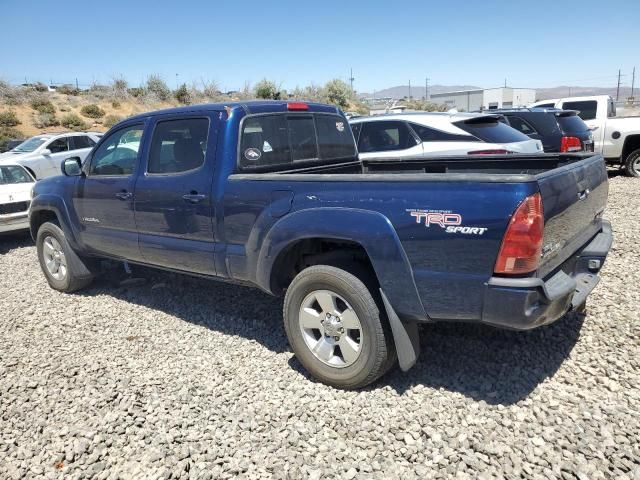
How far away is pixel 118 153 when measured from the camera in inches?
192

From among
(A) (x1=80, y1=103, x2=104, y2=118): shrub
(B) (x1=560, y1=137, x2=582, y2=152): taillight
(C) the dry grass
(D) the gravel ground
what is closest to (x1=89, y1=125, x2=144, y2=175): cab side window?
(D) the gravel ground

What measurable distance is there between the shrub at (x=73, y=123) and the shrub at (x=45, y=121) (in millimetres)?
467

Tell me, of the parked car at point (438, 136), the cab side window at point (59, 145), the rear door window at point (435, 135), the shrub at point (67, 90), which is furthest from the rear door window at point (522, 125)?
the shrub at point (67, 90)

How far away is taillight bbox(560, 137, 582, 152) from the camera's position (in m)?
9.78

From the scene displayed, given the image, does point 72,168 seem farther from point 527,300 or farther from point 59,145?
point 59,145

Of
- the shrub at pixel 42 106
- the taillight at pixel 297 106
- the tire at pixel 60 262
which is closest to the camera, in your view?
the taillight at pixel 297 106

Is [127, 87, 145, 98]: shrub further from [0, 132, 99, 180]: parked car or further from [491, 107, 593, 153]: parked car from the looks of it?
[491, 107, 593, 153]: parked car

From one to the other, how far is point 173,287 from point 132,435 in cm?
281

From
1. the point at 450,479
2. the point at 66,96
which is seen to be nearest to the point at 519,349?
the point at 450,479

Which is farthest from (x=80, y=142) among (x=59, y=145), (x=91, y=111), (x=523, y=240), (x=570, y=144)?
(x=91, y=111)

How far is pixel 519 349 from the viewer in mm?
3691

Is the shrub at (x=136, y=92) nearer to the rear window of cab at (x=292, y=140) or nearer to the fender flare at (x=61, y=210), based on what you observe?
the fender flare at (x=61, y=210)

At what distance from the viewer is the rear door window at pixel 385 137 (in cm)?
717

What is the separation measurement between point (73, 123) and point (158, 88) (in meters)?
11.7
